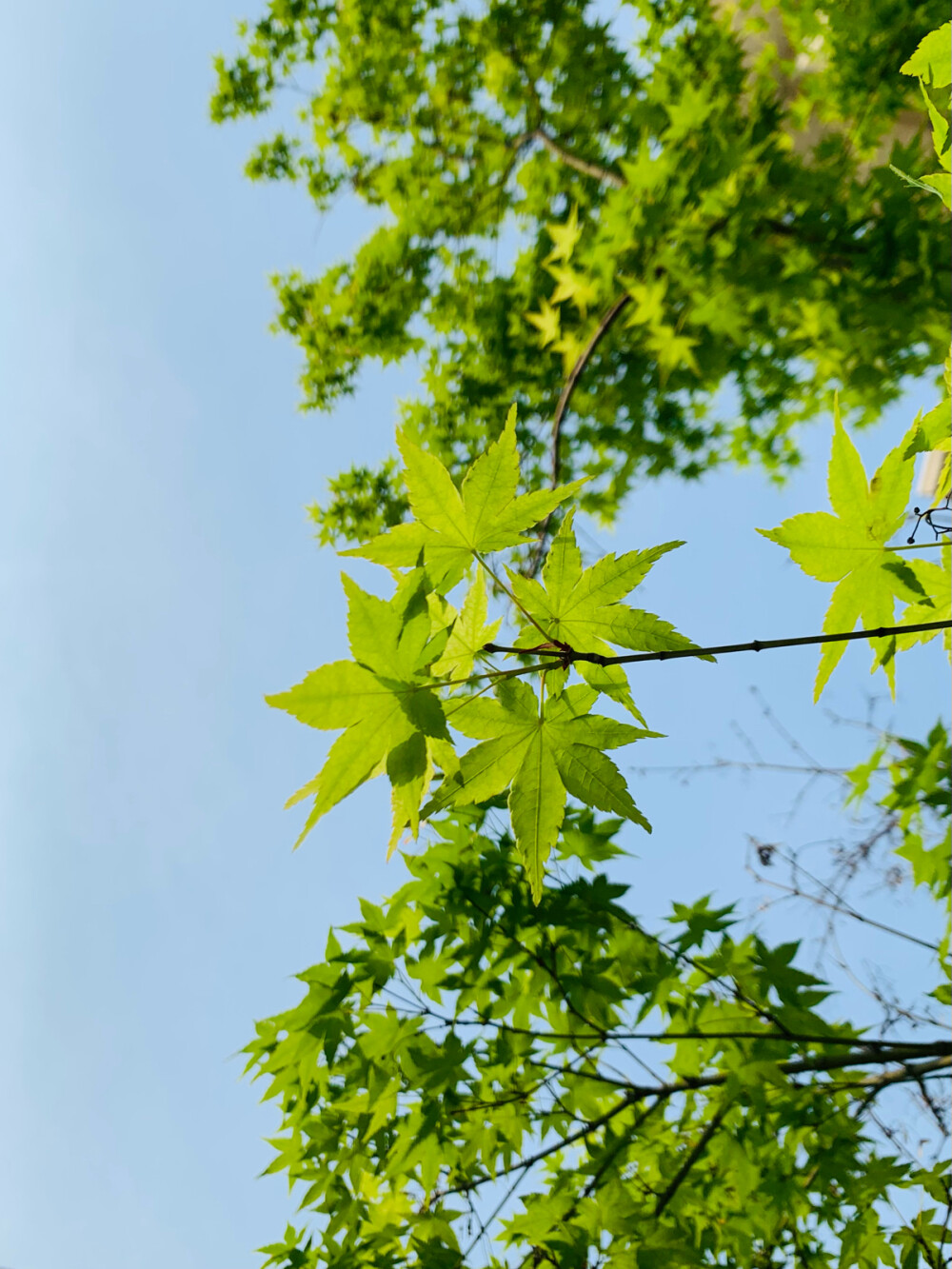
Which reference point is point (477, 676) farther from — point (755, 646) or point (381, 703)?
point (755, 646)

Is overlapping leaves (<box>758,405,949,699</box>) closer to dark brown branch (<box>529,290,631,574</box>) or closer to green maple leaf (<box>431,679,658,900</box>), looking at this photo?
green maple leaf (<box>431,679,658,900</box>)

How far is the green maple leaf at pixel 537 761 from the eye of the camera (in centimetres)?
99

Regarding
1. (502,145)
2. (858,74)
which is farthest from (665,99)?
(502,145)

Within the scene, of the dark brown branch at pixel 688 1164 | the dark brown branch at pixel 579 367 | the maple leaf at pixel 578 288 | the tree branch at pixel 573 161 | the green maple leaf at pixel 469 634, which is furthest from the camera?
the tree branch at pixel 573 161

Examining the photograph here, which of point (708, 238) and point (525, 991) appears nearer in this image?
point (525, 991)

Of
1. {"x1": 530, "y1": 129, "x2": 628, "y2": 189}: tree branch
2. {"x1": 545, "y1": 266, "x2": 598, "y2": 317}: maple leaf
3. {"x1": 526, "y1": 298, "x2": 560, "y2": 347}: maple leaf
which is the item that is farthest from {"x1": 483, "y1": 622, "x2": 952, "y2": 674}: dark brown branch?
{"x1": 530, "y1": 129, "x2": 628, "y2": 189}: tree branch

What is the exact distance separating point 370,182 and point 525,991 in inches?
236

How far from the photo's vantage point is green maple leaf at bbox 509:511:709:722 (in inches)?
39.9

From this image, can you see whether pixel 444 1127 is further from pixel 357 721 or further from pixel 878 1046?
pixel 357 721

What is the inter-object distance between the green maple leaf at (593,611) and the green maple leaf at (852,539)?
18 centimetres

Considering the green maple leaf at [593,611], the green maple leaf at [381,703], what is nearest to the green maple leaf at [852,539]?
the green maple leaf at [593,611]

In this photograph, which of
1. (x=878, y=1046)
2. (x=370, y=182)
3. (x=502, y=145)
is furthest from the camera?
(x=370, y=182)

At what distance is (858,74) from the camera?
4.27 m

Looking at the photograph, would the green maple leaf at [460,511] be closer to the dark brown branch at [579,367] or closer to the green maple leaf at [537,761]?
the green maple leaf at [537,761]
